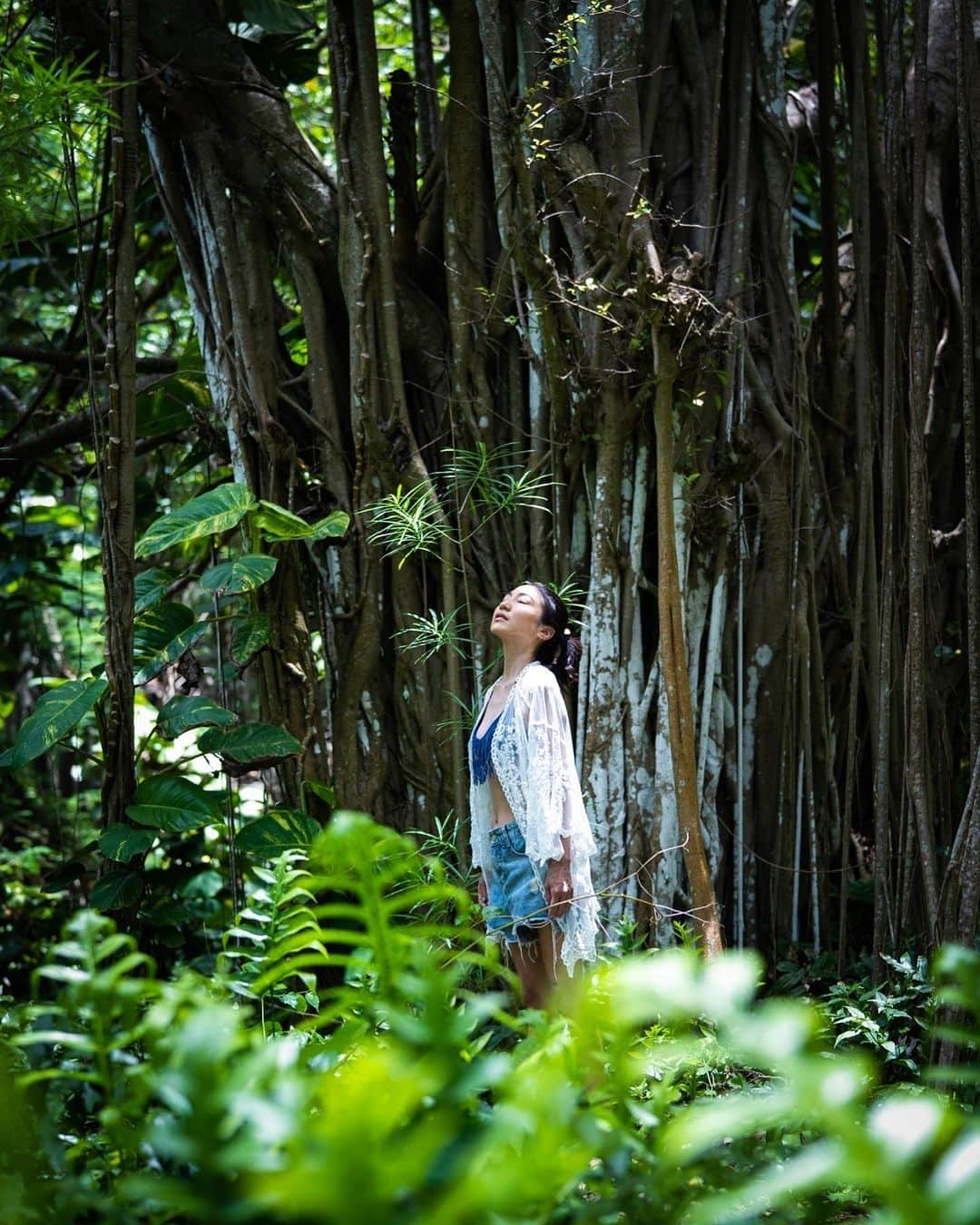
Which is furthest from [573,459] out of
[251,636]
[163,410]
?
[163,410]

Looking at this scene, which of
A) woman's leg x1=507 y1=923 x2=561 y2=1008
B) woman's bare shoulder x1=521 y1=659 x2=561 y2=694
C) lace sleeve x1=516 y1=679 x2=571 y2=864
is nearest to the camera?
lace sleeve x1=516 y1=679 x2=571 y2=864

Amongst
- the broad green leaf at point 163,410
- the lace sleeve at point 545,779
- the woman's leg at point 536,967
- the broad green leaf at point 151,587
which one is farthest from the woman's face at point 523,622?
the broad green leaf at point 163,410

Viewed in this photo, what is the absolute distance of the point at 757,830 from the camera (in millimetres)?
4016

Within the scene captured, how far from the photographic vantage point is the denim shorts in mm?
3178

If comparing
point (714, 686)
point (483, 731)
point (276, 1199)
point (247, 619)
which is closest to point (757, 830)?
point (714, 686)

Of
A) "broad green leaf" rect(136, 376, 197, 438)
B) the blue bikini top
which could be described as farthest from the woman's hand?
"broad green leaf" rect(136, 376, 197, 438)

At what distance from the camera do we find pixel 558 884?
305cm

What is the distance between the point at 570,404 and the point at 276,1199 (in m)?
3.22

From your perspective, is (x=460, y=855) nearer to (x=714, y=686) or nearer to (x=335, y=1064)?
(x=714, y=686)

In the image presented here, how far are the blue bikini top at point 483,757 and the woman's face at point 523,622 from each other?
0.19 metres

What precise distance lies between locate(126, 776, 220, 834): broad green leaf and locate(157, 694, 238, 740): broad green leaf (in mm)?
151

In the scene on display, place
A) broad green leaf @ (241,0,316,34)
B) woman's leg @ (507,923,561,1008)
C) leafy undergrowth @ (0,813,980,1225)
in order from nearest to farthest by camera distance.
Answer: leafy undergrowth @ (0,813,980,1225) < woman's leg @ (507,923,561,1008) < broad green leaf @ (241,0,316,34)

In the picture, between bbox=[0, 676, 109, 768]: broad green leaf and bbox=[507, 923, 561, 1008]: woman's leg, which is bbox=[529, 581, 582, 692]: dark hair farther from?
bbox=[0, 676, 109, 768]: broad green leaf

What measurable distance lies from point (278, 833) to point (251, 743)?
28 cm
